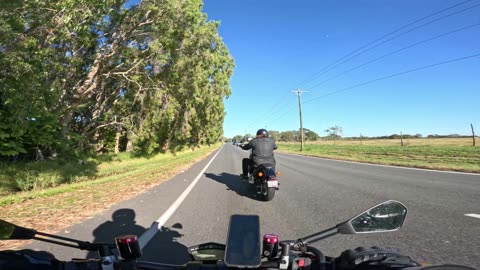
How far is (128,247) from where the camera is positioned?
2473mm

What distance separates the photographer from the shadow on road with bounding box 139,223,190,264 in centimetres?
485

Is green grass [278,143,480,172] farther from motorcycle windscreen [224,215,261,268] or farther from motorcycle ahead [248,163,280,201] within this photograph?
motorcycle windscreen [224,215,261,268]

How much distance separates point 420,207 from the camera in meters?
8.44

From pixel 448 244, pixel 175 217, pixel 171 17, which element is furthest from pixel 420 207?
pixel 171 17

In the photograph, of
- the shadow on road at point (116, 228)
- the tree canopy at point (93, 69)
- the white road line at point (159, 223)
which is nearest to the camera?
the white road line at point (159, 223)

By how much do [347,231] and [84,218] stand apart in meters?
6.63

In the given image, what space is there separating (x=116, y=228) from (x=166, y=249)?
193 cm

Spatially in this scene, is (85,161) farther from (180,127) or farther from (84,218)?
(84,218)

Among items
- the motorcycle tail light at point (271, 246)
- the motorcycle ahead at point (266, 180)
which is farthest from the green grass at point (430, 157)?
the motorcycle tail light at point (271, 246)

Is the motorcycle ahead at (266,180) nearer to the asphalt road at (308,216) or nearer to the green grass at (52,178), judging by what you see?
the asphalt road at (308,216)

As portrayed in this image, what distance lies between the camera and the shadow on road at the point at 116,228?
20.0 ft

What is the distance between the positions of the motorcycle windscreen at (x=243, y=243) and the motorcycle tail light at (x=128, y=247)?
2.04 feet

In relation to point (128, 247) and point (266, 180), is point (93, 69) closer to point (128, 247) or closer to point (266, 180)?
point (266, 180)

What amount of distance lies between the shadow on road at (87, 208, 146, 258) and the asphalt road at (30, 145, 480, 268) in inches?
0.7
